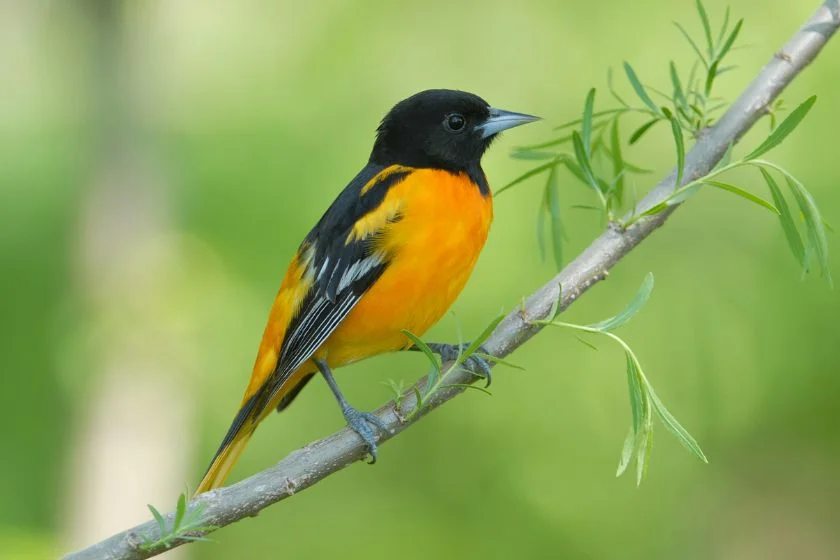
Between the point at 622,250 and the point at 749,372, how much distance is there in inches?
120

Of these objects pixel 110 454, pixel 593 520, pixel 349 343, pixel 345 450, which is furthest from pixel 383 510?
pixel 345 450

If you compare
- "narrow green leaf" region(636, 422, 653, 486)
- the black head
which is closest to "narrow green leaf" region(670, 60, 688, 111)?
"narrow green leaf" region(636, 422, 653, 486)

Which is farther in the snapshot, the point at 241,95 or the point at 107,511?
the point at 241,95

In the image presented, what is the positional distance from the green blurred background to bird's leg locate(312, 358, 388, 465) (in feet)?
5.24

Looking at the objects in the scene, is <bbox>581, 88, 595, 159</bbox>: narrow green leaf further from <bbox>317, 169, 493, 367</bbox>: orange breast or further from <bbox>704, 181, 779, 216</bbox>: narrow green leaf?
<bbox>317, 169, 493, 367</bbox>: orange breast

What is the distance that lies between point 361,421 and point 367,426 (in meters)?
0.02

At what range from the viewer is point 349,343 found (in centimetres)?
359

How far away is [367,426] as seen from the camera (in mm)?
2854

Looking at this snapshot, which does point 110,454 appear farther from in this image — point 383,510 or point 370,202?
point 370,202

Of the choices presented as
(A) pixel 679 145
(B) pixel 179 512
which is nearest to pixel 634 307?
(A) pixel 679 145

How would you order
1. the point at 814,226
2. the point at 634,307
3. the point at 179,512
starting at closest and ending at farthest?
the point at 179,512 → the point at 634,307 → the point at 814,226

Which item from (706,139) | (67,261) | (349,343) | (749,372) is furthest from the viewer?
(67,261)

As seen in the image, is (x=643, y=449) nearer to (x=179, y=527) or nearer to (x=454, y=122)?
Answer: (x=179, y=527)

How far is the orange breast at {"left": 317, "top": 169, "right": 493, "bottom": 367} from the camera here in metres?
3.41
